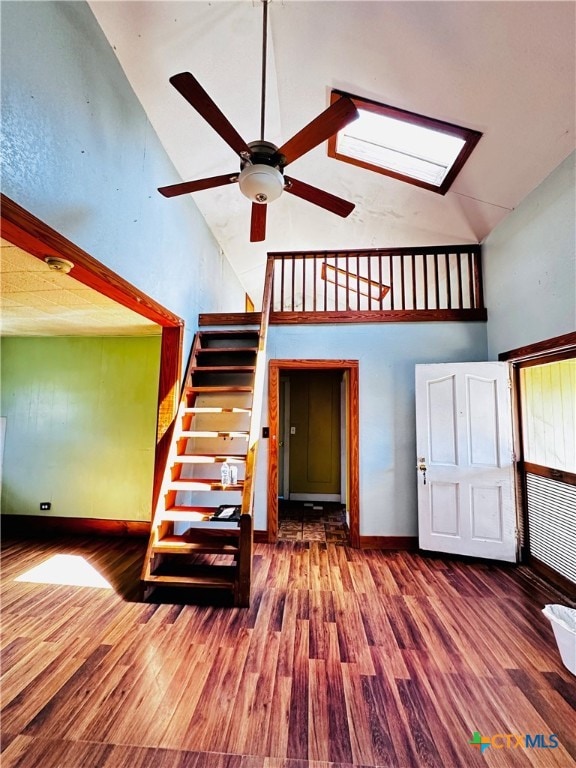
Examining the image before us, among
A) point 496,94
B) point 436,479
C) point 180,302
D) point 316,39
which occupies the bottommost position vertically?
point 436,479

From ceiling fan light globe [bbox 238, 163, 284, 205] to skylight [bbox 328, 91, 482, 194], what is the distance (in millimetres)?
1499

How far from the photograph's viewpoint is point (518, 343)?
318 cm

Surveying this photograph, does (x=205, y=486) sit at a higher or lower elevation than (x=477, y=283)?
lower

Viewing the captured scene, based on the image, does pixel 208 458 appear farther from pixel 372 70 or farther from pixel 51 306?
pixel 372 70

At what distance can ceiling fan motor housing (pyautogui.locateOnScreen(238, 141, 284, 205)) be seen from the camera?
5.85 ft

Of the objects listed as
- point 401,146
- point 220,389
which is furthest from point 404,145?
point 220,389

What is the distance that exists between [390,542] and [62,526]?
3857 millimetres

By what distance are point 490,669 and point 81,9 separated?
4380mm

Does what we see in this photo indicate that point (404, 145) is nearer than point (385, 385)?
Yes

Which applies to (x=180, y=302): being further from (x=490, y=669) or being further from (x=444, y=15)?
(x=490, y=669)

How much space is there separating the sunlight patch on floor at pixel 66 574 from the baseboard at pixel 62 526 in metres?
0.68

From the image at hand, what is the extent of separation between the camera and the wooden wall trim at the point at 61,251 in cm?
152

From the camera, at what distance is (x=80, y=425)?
4.20 metres

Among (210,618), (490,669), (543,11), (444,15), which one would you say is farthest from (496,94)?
(210,618)
